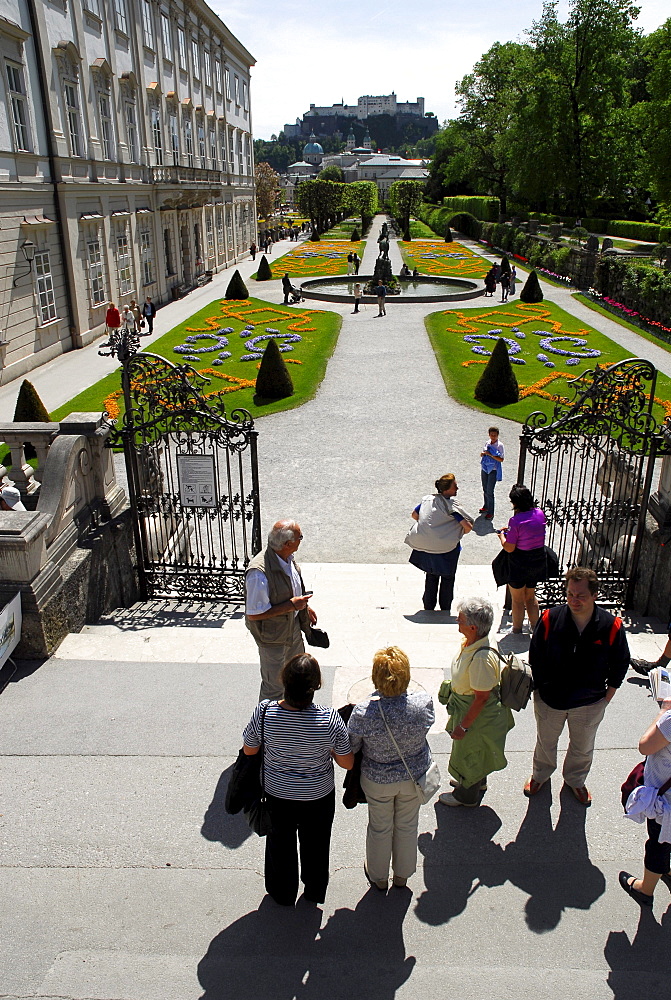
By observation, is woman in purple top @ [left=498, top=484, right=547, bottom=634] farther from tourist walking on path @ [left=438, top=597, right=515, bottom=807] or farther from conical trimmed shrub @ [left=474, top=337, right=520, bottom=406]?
conical trimmed shrub @ [left=474, top=337, right=520, bottom=406]

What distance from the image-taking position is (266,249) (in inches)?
2347

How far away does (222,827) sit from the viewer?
4523 millimetres

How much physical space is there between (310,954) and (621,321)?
94.6 ft

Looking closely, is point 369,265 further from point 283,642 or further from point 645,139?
point 283,642

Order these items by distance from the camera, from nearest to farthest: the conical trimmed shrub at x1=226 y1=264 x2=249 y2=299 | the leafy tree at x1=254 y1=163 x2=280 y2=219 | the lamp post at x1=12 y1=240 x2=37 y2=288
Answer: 1. the lamp post at x1=12 y1=240 x2=37 y2=288
2. the conical trimmed shrub at x1=226 y1=264 x2=249 y2=299
3. the leafy tree at x1=254 y1=163 x2=280 y2=219

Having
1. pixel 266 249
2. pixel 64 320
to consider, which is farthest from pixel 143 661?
pixel 266 249

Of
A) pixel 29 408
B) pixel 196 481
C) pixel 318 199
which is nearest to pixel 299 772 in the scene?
pixel 196 481

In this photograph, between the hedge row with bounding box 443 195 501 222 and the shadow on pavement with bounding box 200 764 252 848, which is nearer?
the shadow on pavement with bounding box 200 764 252 848

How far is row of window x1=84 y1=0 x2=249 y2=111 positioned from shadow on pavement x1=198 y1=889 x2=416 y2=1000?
29725mm

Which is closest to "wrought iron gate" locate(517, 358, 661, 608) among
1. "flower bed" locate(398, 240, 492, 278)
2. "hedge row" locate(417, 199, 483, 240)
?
"flower bed" locate(398, 240, 492, 278)

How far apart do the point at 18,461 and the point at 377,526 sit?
17.8 feet

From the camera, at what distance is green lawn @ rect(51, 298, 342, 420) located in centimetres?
1892

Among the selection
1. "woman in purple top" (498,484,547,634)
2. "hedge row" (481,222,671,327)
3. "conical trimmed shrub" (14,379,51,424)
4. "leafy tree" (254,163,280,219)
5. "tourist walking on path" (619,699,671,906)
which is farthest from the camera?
"leafy tree" (254,163,280,219)

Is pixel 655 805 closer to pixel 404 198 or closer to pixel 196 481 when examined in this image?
pixel 196 481
